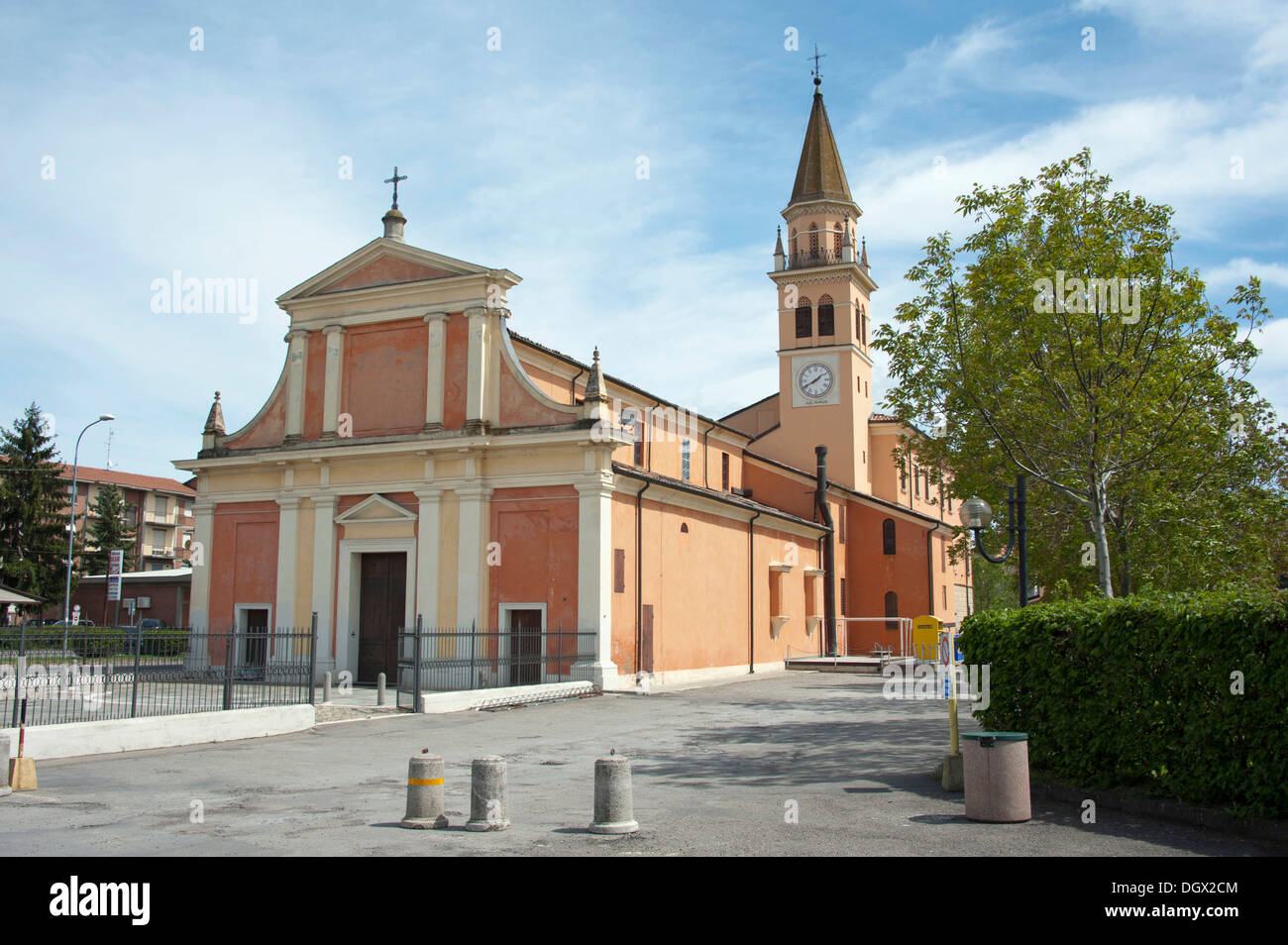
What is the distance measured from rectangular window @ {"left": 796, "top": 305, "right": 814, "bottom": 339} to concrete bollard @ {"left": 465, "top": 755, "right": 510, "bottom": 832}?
40415 mm

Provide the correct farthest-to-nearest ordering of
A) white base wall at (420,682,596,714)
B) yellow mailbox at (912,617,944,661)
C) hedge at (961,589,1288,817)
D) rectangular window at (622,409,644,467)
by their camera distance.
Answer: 1. yellow mailbox at (912,617,944,661)
2. rectangular window at (622,409,644,467)
3. white base wall at (420,682,596,714)
4. hedge at (961,589,1288,817)

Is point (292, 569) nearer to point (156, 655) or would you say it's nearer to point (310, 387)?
point (310, 387)

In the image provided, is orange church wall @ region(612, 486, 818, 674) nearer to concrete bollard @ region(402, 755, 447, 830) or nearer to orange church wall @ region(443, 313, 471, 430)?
orange church wall @ region(443, 313, 471, 430)

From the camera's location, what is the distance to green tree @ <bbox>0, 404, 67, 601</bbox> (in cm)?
5259

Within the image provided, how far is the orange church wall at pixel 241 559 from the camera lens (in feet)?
94.7

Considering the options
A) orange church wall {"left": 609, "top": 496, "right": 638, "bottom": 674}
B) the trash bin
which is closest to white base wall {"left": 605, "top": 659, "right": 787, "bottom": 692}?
orange church wall {"left": 609, "top": 496, "right": 638, "bottom": 674}

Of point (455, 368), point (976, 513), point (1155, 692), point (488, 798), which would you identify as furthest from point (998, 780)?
point (455, 368)

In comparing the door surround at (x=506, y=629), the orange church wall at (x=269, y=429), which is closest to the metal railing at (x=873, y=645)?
the door surround at (x=506, y=629)

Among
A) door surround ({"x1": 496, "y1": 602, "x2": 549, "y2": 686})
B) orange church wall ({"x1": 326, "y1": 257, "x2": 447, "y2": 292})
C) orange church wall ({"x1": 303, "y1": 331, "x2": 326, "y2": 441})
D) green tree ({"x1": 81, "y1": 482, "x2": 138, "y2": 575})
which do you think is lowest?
door surround ({"x1": 496, "y1": 602, "x2": 549, "y2": 686})

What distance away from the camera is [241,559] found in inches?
1154

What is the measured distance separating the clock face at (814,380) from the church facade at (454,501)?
12.9 metres

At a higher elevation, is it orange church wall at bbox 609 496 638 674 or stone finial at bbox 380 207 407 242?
stone finial at bbox 380 207 407 242

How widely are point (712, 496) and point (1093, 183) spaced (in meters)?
15.2
